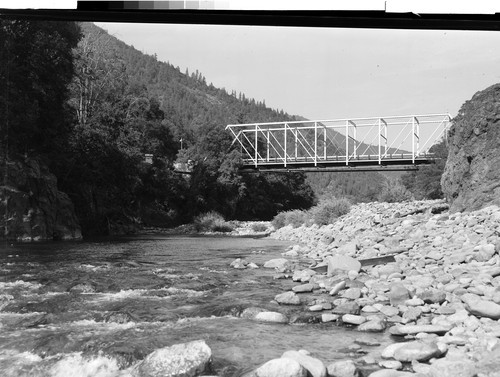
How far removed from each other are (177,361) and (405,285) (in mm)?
1495

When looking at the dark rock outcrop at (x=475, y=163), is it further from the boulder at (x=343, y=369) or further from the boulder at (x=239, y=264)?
the boulder at (x=343, y=369)

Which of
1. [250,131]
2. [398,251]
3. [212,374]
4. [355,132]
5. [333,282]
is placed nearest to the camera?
[212,374]

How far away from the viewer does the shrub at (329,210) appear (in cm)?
304

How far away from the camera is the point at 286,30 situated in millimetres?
2012

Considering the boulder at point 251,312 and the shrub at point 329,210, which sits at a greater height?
the shrub at point 329,210

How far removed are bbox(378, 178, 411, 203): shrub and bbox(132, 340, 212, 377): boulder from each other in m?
1.46

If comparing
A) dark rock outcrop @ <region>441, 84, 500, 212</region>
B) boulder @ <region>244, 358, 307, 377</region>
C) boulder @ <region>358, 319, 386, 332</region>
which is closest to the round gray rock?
boulder @ <region>244, 358, 307, 377</region>

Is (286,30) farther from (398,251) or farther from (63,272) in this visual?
(398,251)

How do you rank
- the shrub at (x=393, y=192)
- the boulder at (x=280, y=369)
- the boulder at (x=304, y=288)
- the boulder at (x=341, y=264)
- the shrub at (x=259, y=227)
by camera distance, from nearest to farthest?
the boulder at (x=280, y=369) < the boulder at (x=304, y=288) < the shrub at (x=393, y=192) < the shrub at (x=259, y=227) < the boulder at (x=341, y=264)

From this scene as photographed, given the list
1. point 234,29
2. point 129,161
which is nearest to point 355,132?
point 234,29

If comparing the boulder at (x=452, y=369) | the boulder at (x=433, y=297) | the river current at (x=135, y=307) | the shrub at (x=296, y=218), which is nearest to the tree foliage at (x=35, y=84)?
the river current at (x=135, y=307)

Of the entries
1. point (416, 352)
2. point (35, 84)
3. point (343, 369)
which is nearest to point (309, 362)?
point (343, 369)

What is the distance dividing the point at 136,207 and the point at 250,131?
3.08 feet

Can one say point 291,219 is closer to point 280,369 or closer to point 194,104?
point 194,104
